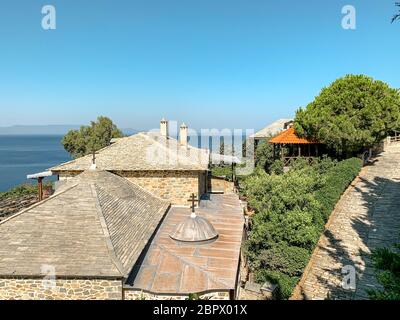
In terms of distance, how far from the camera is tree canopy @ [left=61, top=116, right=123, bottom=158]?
1970 inches

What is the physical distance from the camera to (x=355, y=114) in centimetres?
2950

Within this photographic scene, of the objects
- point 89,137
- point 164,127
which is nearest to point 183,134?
point 164,127

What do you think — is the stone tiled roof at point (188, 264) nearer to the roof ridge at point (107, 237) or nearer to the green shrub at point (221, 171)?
the roof ridge at point (107, 237)

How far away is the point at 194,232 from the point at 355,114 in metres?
22.3

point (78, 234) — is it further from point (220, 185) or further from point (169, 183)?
point (220, 185)

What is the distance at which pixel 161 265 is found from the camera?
11508mm

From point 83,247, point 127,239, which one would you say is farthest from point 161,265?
point 83,247

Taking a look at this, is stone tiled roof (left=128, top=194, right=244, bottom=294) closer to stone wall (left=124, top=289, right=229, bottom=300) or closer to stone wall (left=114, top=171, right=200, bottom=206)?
stone wall (left=124, top=289, right=229, bottom=300)

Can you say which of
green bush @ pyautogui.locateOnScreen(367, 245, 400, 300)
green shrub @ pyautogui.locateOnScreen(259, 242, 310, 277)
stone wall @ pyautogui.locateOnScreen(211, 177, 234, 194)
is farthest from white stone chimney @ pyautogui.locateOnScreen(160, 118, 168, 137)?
green bush @ pyautogui.locateOnScreen(367, 245, 400, 300)

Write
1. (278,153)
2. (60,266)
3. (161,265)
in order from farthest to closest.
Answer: (278,153)
(161,265)
(60,266)

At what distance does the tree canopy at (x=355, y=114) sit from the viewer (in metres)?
29.0

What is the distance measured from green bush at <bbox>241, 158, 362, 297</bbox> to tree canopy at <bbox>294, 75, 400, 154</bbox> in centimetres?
937

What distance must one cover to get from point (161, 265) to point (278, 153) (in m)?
27.9

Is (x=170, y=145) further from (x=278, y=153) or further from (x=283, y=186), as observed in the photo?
(x=278, y=153)
